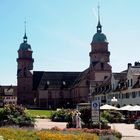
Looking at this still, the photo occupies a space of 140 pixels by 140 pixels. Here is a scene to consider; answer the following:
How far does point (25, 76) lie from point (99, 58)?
29.4 m

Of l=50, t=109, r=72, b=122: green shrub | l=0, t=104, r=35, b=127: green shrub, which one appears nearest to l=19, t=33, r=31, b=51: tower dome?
l=50, t=109, r=72, b=122: green shrub

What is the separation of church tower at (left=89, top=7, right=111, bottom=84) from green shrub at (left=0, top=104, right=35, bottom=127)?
97505 millimetres

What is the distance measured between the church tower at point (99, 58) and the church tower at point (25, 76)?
2494cm

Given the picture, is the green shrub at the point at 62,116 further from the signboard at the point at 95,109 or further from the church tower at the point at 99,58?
the church tower at the point at 99,58

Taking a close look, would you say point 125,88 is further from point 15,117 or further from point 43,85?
point 43,85

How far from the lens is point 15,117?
3784 centimetres

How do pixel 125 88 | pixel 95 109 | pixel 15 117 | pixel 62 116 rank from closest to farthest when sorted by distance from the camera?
pixel 95 109 < pixel 15 117 < pixel 62 116 < pixel 125 88

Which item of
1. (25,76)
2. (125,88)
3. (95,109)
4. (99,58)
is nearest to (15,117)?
(95,109)

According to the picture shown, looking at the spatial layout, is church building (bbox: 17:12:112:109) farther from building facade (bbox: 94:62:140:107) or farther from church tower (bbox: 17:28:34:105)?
building facade (bbox: 94:62:140:107)

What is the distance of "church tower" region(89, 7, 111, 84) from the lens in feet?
459

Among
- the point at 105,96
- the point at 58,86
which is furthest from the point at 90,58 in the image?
the point at 105,96

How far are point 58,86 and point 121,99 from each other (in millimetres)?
73879

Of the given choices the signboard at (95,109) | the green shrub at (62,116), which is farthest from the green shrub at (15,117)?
the green shrub at (62,116)

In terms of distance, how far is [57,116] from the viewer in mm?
63719
